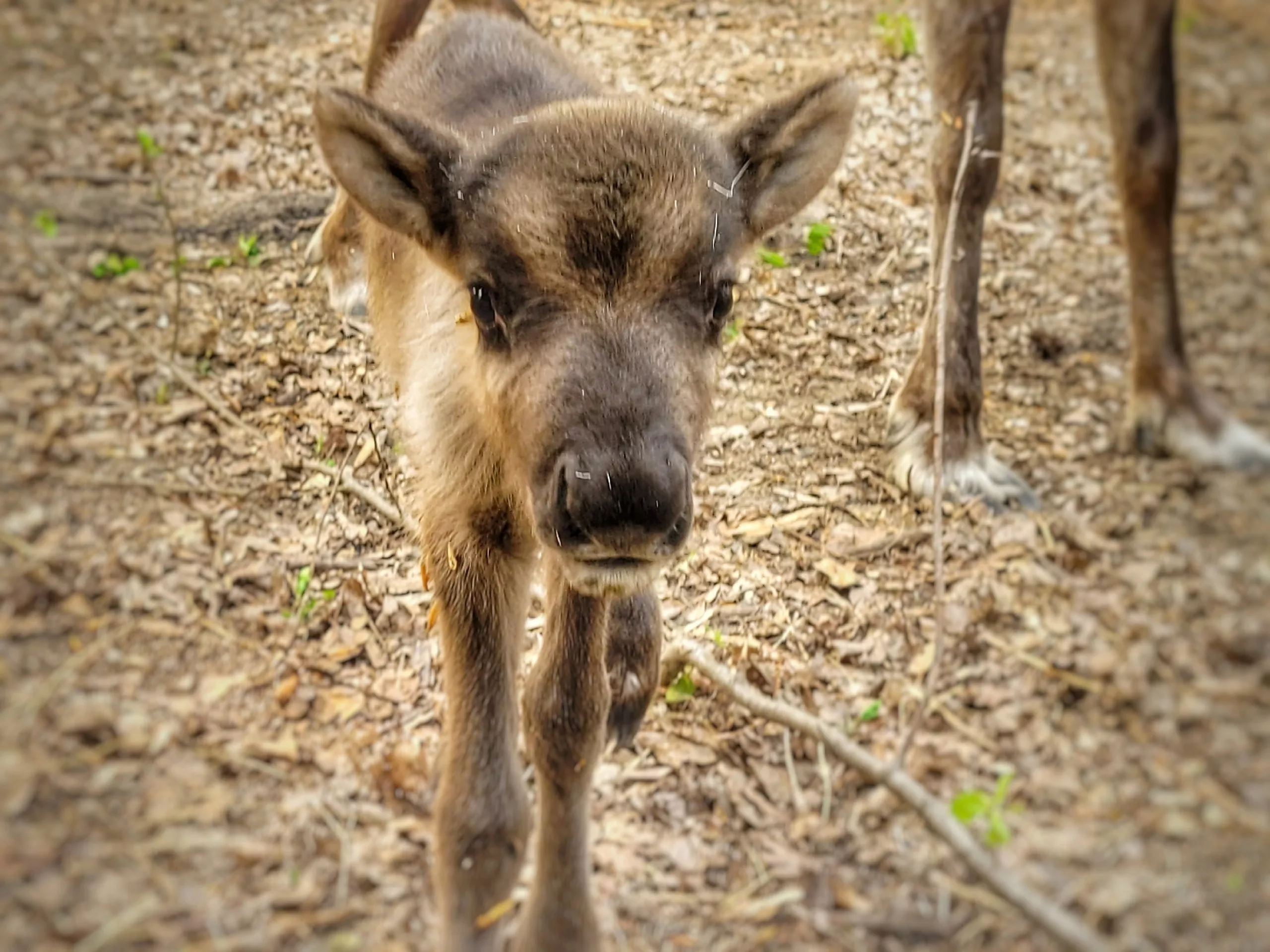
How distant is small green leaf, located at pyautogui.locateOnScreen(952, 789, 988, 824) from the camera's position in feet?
10.4

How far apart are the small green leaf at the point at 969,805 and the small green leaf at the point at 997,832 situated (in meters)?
0.06

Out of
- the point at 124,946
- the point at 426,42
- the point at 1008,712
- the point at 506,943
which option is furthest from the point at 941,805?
the point at 426,42

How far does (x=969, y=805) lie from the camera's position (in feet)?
10.6

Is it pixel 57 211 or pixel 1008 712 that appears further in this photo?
pixel 57 211

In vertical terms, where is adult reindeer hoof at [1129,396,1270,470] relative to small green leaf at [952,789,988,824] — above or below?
above

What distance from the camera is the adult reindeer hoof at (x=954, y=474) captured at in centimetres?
498

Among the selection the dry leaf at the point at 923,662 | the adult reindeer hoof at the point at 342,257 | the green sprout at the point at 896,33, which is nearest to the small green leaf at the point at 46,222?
the adult reindeer hoof at the point at 342,257

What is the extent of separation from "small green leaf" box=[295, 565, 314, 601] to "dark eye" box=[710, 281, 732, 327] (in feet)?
6.58

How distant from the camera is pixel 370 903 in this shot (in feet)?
10.4

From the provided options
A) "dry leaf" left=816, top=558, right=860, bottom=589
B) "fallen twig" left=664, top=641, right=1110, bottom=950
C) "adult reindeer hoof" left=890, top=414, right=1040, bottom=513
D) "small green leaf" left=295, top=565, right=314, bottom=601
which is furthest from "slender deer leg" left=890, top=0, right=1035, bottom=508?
"small green leaf" left=295, top=565, right=314, bottom=601

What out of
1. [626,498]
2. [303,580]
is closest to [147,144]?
[303,580]

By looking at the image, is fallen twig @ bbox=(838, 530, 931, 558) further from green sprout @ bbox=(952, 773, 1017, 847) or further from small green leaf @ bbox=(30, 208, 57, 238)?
small green leaf @ bbox=(30, 208, 57, 238)

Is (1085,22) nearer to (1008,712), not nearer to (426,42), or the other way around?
(426,42)

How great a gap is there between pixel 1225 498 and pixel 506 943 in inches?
98.4
